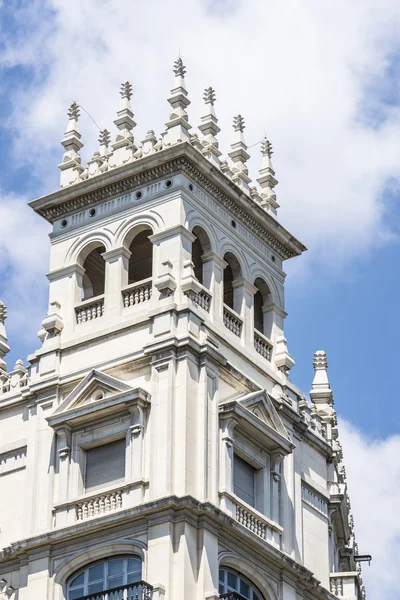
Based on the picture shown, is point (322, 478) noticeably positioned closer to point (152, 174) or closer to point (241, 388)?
point (241, 388)

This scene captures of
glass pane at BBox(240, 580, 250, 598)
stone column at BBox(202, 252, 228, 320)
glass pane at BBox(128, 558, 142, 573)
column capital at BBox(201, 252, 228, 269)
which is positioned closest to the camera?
glass pane at BBox(128, 558, 142, 573)

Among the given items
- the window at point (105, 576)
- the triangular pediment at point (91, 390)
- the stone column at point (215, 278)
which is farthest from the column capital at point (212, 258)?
the window at point (105, 576)

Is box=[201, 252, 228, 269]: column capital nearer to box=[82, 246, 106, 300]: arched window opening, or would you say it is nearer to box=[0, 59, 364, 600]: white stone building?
box=[0, 59, 364, 600]: white stone building

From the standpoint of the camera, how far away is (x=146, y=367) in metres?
54.3

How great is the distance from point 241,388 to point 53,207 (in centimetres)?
908

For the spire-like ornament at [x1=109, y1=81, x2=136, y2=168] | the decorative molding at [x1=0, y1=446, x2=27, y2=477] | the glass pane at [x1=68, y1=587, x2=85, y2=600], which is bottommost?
the glass pane at [x1=68, y1=587, x2=85, y2=600]

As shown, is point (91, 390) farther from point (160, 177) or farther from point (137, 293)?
point (160, 177)

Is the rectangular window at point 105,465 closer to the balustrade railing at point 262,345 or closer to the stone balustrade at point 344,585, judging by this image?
the balustrade railing at point 262,345

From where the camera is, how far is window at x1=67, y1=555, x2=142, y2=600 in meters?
51.0

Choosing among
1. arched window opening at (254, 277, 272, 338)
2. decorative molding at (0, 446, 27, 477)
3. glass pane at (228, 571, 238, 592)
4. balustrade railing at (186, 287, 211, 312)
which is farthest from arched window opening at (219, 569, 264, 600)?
arched window opening at (254, 277, 272, 338)

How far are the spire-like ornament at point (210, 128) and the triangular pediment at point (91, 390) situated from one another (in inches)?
345

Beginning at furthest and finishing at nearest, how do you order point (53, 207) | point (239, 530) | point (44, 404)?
point (53, 207) → point (44, 404) → point (239, 530)

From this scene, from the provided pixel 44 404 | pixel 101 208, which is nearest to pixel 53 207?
pixel 101 208

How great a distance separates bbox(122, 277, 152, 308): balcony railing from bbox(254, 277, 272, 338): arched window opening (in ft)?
A: 17.5
